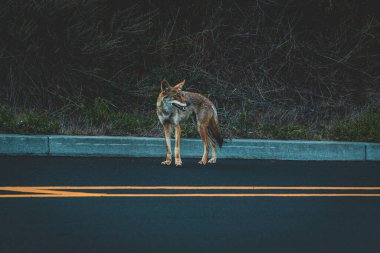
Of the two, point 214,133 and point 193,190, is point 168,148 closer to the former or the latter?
point 214,133

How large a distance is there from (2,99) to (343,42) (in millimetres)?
8047

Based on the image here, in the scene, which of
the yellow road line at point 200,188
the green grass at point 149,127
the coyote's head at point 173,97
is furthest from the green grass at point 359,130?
the yellow road line at point 200,188

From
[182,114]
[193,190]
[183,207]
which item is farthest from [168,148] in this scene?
[183,207]

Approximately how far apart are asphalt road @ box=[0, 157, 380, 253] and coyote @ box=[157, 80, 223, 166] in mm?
388

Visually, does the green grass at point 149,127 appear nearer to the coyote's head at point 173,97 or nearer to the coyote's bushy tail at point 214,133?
the coyote's bushy tail at point 214,133

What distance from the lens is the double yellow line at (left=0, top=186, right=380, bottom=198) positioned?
8.51 metres

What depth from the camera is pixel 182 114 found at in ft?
38.7

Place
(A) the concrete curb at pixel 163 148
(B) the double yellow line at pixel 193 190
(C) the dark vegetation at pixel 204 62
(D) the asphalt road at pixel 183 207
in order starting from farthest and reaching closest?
(C) the dark vegetation at pixel 204 62, (A) the concrete curb at pixel 163 148, (B) the double yellow line at pixel 193 190, (D) the asphalt road at pixel 183 207

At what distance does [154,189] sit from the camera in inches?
357

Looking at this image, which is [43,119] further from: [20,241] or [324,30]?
[324,30]

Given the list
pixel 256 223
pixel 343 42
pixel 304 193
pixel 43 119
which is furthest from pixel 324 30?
pixel 256 223

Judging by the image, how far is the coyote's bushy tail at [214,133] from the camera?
11922mm

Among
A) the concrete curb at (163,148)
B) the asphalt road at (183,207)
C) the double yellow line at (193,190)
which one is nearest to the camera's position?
the asphalt road at (183,207)

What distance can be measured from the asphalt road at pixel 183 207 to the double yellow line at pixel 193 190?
0.04 feet
